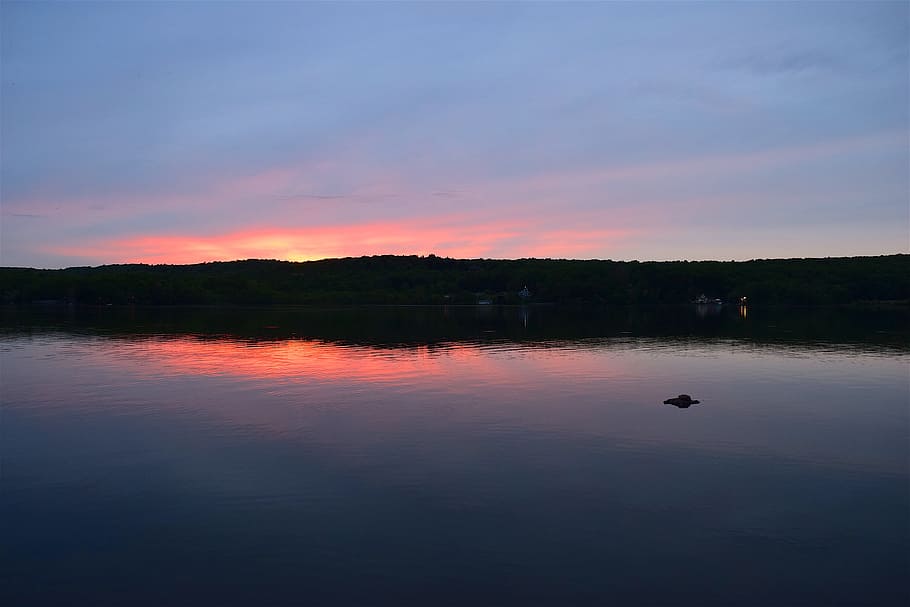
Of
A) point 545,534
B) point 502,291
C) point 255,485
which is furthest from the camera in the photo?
point 502,291

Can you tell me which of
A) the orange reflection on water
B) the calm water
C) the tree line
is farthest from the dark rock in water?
the tree line

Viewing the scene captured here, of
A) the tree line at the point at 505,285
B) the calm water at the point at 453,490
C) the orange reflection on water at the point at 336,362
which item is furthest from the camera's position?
the tree line at the point at 505,285

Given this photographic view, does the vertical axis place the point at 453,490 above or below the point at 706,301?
below

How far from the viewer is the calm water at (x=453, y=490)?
11516 millimetres

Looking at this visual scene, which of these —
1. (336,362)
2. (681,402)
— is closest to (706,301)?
(336,362)

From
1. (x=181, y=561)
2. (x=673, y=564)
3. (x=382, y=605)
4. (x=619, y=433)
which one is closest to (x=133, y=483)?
(x=181, y=561)

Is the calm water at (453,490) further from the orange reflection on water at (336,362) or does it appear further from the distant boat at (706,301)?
the distant boat at (706,301)

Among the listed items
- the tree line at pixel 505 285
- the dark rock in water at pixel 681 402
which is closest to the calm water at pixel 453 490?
the dark rock in water at pixel 681 402

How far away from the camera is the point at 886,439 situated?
21.5 metres

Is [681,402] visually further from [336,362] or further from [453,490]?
[336,362]

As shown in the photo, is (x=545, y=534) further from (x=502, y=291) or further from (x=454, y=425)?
(x=502, y=291)

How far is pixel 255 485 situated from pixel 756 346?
46046 mm

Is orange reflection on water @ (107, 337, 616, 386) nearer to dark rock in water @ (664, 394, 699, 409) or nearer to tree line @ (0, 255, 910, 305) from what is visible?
dark rock in water @ (664, 394, 699, 409)

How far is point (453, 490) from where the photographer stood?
1614 centimetres
